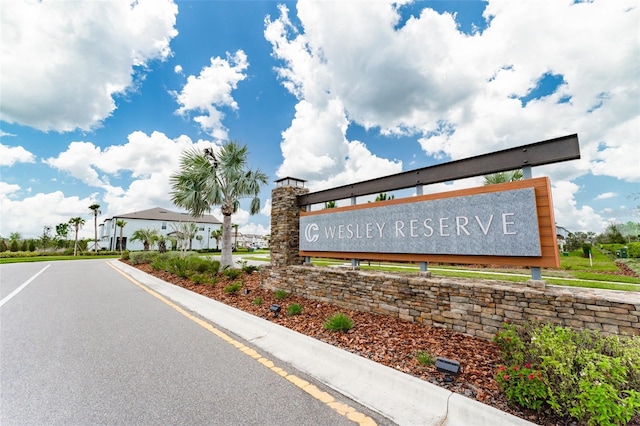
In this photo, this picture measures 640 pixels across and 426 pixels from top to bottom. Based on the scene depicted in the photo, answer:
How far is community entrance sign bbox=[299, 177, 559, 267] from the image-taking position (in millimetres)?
4121

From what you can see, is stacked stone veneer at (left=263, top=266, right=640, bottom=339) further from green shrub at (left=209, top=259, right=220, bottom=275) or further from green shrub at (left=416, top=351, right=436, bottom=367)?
green shrub at (left=209, top=259, right=220, bottom=275)

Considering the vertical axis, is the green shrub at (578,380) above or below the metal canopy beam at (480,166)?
below

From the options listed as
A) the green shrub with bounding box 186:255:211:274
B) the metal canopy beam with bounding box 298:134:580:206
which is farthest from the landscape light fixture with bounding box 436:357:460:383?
the green shrub with bounding box 186:255:211:274

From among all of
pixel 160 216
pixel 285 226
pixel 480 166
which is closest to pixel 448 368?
pixel 480 166

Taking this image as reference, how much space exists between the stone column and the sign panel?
5.26 ft

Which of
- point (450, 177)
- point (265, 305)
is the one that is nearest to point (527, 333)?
point (450, 177)

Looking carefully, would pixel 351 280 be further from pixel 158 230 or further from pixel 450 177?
pixel 158 230

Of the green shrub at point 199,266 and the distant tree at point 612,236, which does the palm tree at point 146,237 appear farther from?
the distant tree at point 612,236

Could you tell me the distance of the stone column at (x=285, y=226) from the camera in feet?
27.4

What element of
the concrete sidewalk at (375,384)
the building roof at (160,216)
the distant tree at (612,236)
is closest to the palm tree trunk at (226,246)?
the concrete sidewalk at (375,384)

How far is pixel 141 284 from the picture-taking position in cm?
1093

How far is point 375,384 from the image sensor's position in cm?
303

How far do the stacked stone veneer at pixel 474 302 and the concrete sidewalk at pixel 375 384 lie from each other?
→ 1868mm

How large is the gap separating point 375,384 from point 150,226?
55.7 metres
